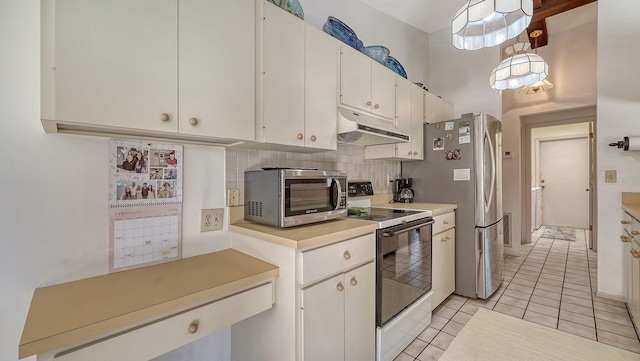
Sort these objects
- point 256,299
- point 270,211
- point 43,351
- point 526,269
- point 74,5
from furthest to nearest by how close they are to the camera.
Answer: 1. point 526,269
2. point 270,211
3. point 256,299
4. point 74,5
5. point 43,351

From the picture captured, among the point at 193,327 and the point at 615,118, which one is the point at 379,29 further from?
the point at 193,327

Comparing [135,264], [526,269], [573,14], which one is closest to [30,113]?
[135,264]

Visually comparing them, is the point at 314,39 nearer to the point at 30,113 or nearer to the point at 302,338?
the point at 30,113

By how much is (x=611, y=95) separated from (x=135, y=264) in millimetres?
4084

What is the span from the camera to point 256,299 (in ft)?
3.93

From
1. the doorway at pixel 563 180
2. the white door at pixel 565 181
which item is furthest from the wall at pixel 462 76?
the white door at pixel 565 181

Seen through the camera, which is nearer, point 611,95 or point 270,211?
point 270,211

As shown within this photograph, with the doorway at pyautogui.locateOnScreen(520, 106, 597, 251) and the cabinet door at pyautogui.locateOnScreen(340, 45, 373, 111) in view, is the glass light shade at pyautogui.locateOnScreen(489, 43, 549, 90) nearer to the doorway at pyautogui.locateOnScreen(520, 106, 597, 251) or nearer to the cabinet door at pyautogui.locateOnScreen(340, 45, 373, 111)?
the cabinet door at pyautogui.locateOnScreen(340, 45, 373, 111)

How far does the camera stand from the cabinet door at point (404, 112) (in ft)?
8.09

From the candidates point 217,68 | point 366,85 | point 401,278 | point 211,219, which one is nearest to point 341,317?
point 401,278

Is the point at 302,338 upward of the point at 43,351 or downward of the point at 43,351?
downward

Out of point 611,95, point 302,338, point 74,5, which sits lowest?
point 302,338

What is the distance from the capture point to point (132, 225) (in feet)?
4.20

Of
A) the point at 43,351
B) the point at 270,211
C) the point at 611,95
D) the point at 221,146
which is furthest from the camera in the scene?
the point at 611,95
